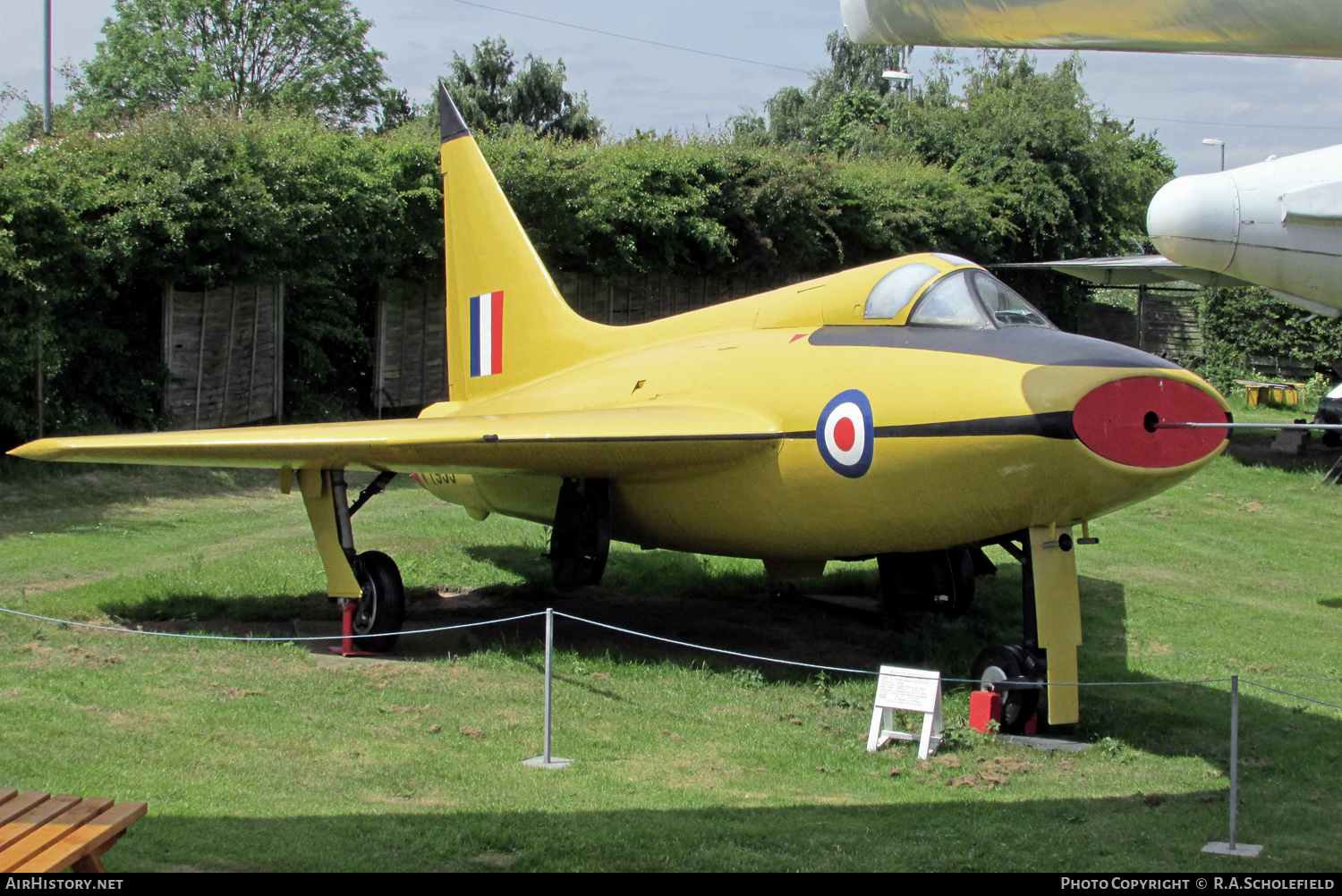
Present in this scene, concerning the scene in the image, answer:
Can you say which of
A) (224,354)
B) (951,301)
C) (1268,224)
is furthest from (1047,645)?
(224,354)

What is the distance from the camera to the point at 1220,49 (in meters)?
4.79

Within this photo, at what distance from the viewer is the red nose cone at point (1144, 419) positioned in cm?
773

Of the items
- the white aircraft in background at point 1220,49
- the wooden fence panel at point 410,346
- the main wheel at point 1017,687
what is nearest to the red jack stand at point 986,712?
the main wheel at point 1017,687

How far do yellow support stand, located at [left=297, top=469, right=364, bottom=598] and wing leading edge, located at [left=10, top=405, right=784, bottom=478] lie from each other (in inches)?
18.4

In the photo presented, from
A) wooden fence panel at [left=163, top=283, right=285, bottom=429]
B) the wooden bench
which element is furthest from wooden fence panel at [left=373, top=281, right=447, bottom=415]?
the wooden bench

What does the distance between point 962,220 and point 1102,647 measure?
2166cm

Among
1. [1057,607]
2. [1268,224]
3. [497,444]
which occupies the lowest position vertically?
[1057,607]

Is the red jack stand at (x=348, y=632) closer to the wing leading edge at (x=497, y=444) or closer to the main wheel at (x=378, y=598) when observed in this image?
the main wheel at (x=378, y=598)

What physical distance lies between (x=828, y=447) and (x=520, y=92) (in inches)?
1652

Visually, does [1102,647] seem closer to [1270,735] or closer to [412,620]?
[1270,735]

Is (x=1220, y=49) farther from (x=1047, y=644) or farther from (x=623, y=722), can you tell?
(x=623, y=722)

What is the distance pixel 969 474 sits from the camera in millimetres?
8266

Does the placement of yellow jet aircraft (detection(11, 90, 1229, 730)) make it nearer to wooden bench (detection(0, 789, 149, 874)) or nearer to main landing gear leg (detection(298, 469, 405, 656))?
main landing gear leg (detection(298, 469, 405, 656))

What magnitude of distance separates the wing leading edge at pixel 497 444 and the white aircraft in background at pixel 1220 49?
11.5 feet
